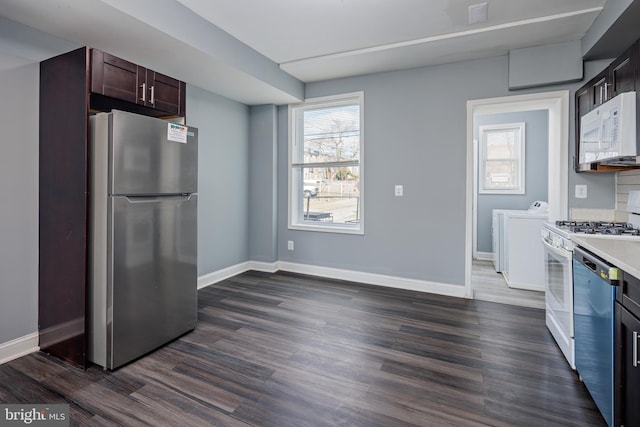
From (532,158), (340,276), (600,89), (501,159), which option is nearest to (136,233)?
(340,276)

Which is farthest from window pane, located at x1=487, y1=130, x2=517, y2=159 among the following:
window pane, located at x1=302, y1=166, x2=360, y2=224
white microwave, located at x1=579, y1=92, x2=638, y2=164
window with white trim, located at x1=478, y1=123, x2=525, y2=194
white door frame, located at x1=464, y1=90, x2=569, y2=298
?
white microwave, located at x1=579, y1=92, x2=638, y2=164

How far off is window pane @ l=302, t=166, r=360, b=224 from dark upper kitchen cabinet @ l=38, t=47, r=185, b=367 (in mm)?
2451

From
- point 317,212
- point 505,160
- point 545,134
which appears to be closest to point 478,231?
point 505,160

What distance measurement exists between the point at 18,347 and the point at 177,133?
6.12 feet

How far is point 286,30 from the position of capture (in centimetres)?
293

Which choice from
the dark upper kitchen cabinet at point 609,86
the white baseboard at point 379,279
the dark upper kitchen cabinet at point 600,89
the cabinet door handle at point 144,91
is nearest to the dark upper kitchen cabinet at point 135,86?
the cabinet door handle at point 144,91

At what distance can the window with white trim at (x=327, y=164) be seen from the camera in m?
4.19

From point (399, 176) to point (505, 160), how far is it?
2.49 metres

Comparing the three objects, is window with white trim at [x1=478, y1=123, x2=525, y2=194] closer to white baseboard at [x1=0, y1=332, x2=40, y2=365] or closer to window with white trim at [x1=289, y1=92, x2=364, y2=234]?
window with white trim at [x1=289, y1=92, x2=364, y2=234]

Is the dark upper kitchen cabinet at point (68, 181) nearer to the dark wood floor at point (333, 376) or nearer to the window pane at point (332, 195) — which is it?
the dark wood floor at point (333, 376)

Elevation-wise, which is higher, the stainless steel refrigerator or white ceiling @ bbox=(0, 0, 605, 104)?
white ceiling @ bbox=(0, 0, 605, 104)

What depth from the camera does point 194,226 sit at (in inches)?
104

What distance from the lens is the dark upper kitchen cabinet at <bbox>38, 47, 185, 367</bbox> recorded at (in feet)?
6.86

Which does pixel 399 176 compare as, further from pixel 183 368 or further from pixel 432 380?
pixel 183 368
